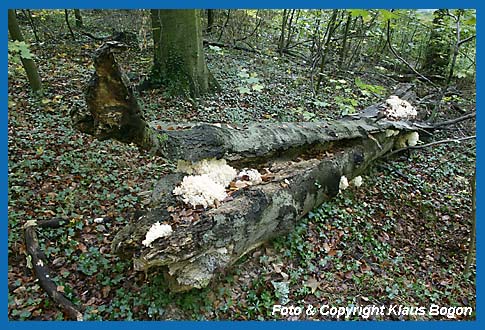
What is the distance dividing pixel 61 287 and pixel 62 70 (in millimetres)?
5717

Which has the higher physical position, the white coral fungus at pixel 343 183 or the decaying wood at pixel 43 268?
the white coral fungus at pixel 343 183

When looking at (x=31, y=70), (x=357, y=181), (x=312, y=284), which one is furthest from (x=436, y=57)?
(x=31, y=70)

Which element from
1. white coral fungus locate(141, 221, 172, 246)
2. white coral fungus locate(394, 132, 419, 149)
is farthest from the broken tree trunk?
white coral fungus locate(394, 132, 419, 149)

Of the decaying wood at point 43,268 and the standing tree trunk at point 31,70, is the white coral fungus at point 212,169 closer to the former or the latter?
the decaying wood at point 43,268

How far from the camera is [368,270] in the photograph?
393 cm

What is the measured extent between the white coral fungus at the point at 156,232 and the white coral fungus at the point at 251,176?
105 centimetres

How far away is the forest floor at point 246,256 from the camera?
129 inches

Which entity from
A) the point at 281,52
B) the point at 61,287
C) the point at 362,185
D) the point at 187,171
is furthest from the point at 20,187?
the point at 281,52

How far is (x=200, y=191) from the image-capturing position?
3285mm

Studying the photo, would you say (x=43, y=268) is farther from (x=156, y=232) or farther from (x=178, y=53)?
(x=178, y=53)

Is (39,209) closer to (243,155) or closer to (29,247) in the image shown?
(29,247)

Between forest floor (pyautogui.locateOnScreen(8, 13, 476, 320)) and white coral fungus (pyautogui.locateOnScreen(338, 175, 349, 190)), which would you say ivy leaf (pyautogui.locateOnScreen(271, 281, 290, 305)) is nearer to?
forest floor (pyautogui.locateOnScreen(8, 13, 476, 320))

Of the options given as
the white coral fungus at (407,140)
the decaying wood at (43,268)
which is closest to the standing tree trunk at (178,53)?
the white coral fungus at (407,140)

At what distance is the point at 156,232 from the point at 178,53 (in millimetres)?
4754
